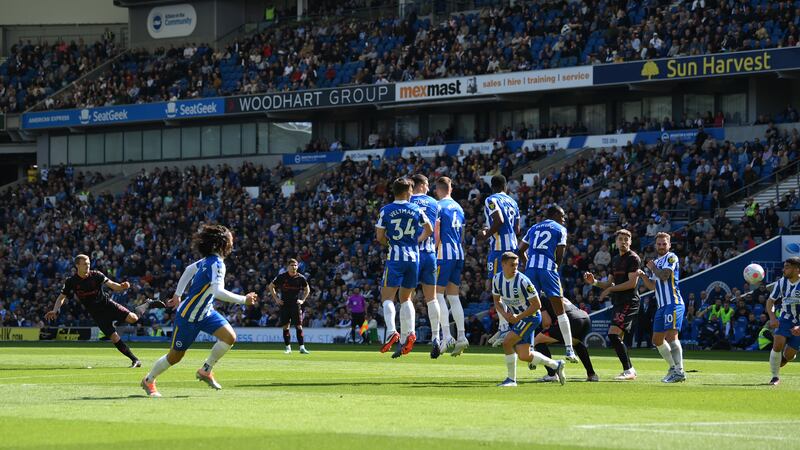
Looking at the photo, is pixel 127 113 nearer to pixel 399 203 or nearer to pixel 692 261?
pixel 692 261

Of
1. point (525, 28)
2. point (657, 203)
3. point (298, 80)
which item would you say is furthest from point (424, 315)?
point (298, 80)

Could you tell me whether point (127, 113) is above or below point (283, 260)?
above

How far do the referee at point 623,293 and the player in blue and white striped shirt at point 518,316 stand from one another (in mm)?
2195

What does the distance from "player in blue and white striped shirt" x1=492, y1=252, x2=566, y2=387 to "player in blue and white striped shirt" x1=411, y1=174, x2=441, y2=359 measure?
3153 millimetres

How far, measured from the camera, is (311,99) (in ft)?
199

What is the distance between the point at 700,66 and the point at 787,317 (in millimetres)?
29984

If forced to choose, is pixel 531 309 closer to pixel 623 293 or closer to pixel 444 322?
pixel 623 293

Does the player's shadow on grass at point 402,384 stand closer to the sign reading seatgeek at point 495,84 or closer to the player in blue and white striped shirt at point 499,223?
the player in blue and white striped shirt at point 499,223

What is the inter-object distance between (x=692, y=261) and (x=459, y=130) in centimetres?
2283

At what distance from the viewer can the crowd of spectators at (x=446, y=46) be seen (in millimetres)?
48938

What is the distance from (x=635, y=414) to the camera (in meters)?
14.0

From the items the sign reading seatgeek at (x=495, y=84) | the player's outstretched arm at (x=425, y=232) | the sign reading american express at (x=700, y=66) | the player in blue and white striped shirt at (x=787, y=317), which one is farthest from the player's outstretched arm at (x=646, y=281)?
the sign reading seatgeek at (x=495, y=84)

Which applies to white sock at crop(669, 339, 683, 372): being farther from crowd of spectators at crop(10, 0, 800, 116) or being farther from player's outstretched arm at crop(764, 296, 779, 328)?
crowd of spectators at crop(10, 0, 800, 116)

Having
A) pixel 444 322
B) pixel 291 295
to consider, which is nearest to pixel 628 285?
pixel 444 322
